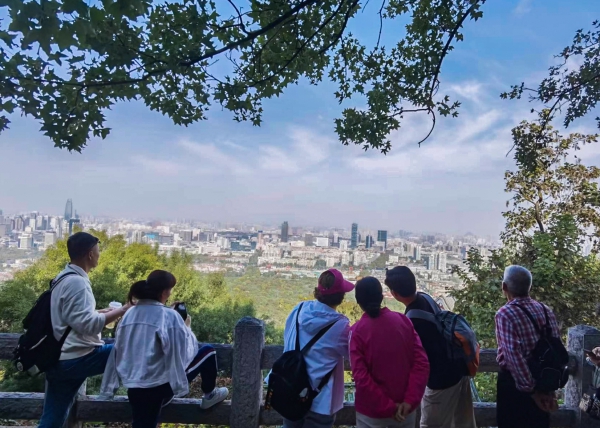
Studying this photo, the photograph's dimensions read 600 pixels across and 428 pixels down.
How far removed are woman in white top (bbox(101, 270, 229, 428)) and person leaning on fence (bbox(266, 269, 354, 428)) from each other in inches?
26.1

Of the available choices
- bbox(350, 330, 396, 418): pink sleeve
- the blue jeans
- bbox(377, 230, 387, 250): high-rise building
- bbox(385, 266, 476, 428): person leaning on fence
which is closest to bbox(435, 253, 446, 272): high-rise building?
bbox(377, 230, 387, 250): high-rise building

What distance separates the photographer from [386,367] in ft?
7.55

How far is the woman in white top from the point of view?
2.48m

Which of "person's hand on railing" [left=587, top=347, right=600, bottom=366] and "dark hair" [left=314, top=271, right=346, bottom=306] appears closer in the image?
"dark hair" [left=314, top=271, right=346, bottom=306]

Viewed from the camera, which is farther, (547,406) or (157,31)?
(157,31)

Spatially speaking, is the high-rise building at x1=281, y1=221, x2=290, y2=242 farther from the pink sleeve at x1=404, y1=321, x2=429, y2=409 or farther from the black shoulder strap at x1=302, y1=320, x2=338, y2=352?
the pink sleeve at x1=404, y1=321, x2=429, y2=409

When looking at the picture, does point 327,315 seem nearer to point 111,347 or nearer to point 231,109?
point 111,347

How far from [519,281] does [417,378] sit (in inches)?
44.9

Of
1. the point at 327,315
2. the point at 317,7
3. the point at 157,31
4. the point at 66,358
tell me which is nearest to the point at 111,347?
the point at 66,358

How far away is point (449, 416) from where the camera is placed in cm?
270

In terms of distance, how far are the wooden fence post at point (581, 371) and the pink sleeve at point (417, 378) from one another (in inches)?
80.3

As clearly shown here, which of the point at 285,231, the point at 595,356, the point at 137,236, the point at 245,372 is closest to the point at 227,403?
the point at 245,372

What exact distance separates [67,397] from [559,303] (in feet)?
31.2

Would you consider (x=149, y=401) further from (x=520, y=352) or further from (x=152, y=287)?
(x=520, y=352)
